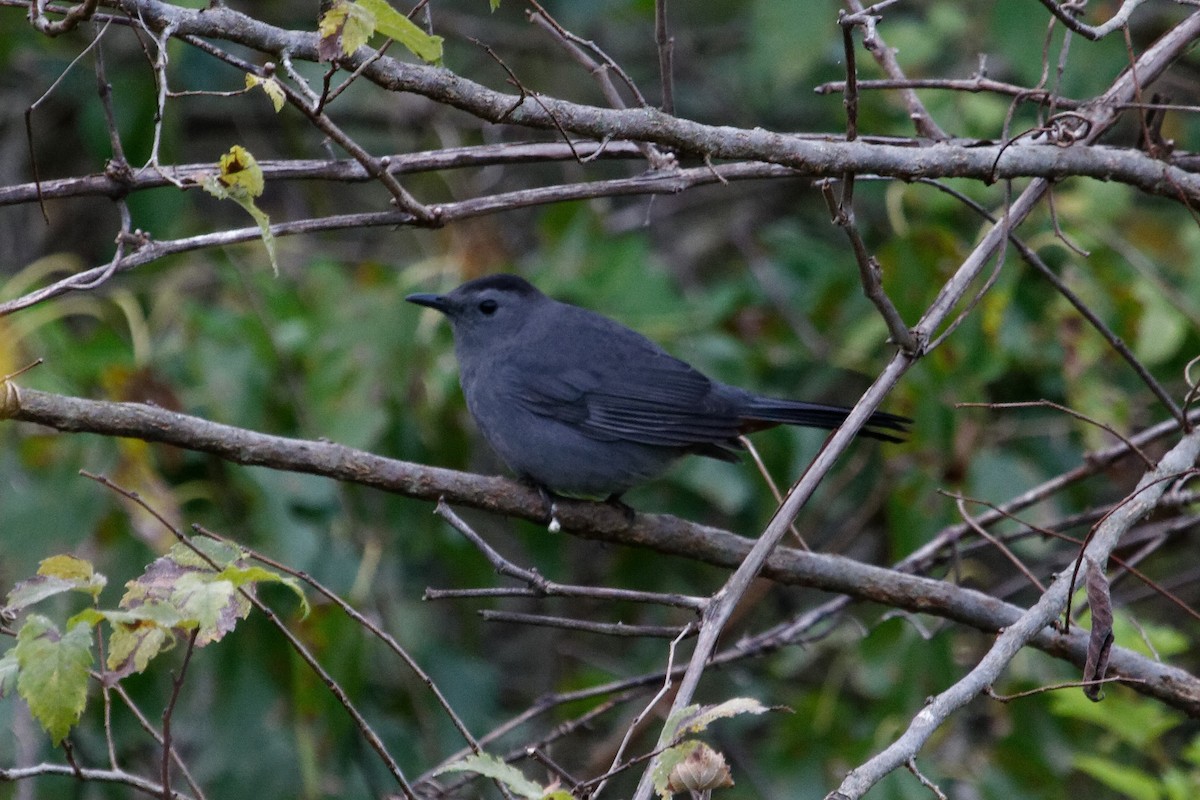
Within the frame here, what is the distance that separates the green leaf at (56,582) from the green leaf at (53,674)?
8 cm

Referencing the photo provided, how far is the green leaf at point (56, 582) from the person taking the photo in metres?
2.17

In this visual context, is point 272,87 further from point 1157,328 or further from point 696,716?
point 1157,328

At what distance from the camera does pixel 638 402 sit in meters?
4.73

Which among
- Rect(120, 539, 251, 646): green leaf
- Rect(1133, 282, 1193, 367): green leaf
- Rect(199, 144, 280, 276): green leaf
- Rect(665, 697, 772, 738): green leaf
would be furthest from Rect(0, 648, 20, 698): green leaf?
Rect(1133, 282, 1193, 367): green leaf

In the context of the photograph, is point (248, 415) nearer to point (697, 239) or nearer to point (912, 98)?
point (912, 98)

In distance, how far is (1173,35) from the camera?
3.36 metres

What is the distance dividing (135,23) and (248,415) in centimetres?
184

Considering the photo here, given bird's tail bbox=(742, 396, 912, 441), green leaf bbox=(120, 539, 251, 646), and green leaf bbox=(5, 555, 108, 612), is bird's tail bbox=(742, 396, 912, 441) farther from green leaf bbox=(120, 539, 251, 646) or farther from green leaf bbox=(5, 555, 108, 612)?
green leaf bbox=(5, 555, 108, 612)

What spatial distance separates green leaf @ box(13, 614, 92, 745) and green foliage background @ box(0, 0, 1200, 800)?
185 cm

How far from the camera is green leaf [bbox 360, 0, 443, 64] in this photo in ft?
7.79

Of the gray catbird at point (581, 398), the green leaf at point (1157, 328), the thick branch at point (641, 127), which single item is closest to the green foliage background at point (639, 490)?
the green leaf at point (1157, 328)

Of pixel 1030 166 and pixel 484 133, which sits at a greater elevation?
pixel 1030 166

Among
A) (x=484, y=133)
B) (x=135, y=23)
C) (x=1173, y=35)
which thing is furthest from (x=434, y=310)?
(x=1173, y=35)

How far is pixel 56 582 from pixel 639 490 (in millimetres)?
3212
